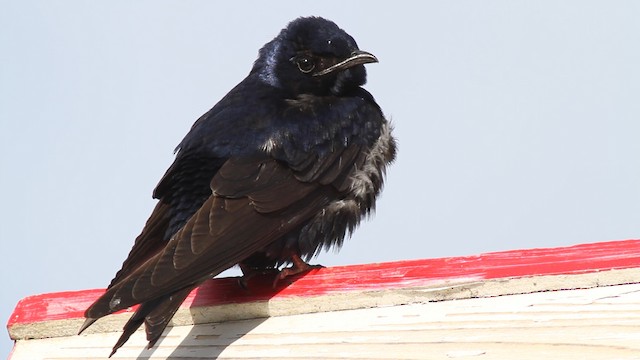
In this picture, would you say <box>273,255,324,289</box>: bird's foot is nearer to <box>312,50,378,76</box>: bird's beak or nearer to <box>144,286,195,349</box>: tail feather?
<box>144,286,195,349</box>: tail feather

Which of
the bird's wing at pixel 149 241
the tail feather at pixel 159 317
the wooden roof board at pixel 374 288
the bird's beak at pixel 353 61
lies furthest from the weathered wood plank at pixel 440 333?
the bird's beak at pixel 353 61

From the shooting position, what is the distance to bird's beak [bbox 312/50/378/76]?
13.3ft

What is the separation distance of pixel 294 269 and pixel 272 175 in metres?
0.44

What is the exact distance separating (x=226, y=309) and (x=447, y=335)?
1.99ft

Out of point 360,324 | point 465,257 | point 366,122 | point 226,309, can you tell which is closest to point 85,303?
point 226,309

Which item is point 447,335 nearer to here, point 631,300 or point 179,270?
point 631,300

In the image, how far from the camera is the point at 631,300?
248 centimetres

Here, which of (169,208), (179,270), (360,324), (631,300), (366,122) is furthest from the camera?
(366,122)

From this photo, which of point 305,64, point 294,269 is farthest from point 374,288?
point 305,64

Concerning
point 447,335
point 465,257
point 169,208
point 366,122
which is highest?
point 366,122

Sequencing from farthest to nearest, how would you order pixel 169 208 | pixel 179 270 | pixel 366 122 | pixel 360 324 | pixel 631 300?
pixel 366 122 < pixel 169 208 < pixel 179 270 < pixel 360 324 < pixel 631 300

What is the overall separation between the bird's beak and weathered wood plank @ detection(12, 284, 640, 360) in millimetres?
1418

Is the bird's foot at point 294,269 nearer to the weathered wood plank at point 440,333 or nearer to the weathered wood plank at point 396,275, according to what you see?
the weathered wood plank at point 396,275

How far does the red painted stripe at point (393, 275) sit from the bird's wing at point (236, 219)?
0.10 meters
